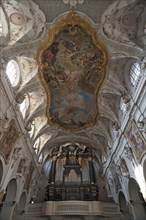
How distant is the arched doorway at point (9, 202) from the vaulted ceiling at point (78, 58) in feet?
15.1

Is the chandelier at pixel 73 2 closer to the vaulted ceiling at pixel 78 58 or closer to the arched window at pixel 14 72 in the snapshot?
the vaulted ceiling at pixel 78 58

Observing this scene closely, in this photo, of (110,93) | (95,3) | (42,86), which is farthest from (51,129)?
(95,3)

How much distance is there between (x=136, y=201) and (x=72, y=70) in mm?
12239

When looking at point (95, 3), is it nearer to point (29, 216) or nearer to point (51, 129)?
point (51, 129)

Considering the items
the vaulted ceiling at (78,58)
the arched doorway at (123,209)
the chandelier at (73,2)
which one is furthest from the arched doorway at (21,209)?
the chandelier at (73,2)

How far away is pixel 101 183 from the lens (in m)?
22.1

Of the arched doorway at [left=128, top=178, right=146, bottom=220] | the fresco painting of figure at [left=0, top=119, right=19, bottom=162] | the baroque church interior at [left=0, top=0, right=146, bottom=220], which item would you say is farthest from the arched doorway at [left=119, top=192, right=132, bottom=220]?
the fresco painting of figure at [left=0, top=119, right=19, bottom=162]

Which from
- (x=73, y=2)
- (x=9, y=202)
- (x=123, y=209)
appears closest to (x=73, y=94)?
(x=73, y=2)

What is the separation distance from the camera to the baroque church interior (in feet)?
38.5

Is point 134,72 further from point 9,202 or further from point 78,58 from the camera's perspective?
point 9,202

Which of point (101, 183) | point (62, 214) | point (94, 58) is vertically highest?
point (94, 58)

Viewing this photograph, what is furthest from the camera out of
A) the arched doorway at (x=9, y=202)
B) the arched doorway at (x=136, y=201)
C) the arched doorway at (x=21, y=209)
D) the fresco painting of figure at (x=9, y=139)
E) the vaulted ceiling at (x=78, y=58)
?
the arched doorway at (x=21, y=209)

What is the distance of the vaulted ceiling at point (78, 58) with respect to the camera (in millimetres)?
11711

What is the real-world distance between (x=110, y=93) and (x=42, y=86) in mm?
5704
